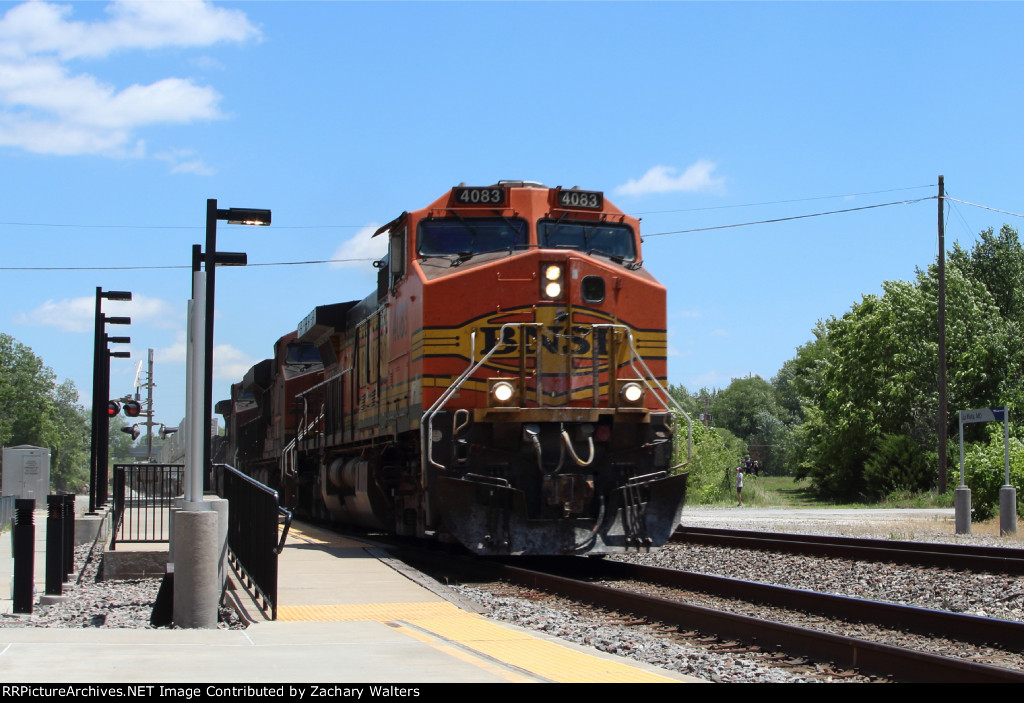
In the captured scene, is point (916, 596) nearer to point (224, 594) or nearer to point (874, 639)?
point (874, 639)

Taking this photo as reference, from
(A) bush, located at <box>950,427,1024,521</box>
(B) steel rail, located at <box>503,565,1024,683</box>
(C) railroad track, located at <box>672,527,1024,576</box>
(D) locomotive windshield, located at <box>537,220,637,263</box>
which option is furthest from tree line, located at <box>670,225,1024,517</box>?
(B) steel rail, located at <box>503,565,1024,683</box>

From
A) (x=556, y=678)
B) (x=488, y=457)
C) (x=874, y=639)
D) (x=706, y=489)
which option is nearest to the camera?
(x=556, y=678)

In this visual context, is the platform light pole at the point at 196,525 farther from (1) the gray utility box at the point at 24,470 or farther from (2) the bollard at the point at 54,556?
(1) the gray utility box at the point at 24,470

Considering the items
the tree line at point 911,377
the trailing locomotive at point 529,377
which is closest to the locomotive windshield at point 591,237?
the trailing locomotive at point 529,377

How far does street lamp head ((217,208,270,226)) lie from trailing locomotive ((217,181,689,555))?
5.57 feet

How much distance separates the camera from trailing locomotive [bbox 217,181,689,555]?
41.0 feet

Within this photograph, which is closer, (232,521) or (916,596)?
(916,596)

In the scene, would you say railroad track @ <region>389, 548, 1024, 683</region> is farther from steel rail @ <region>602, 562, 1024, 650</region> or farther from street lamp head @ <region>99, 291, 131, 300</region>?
street lamp head @ <region>99, 291, 131, 300</region>

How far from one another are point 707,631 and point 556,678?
297cm

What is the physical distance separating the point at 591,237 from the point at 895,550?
5596 mm

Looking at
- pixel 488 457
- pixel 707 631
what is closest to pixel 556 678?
pixel 707 631

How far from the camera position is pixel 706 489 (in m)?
45.6

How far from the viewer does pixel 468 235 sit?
542 inches

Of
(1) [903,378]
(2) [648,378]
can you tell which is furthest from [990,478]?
(1) [903,378]
